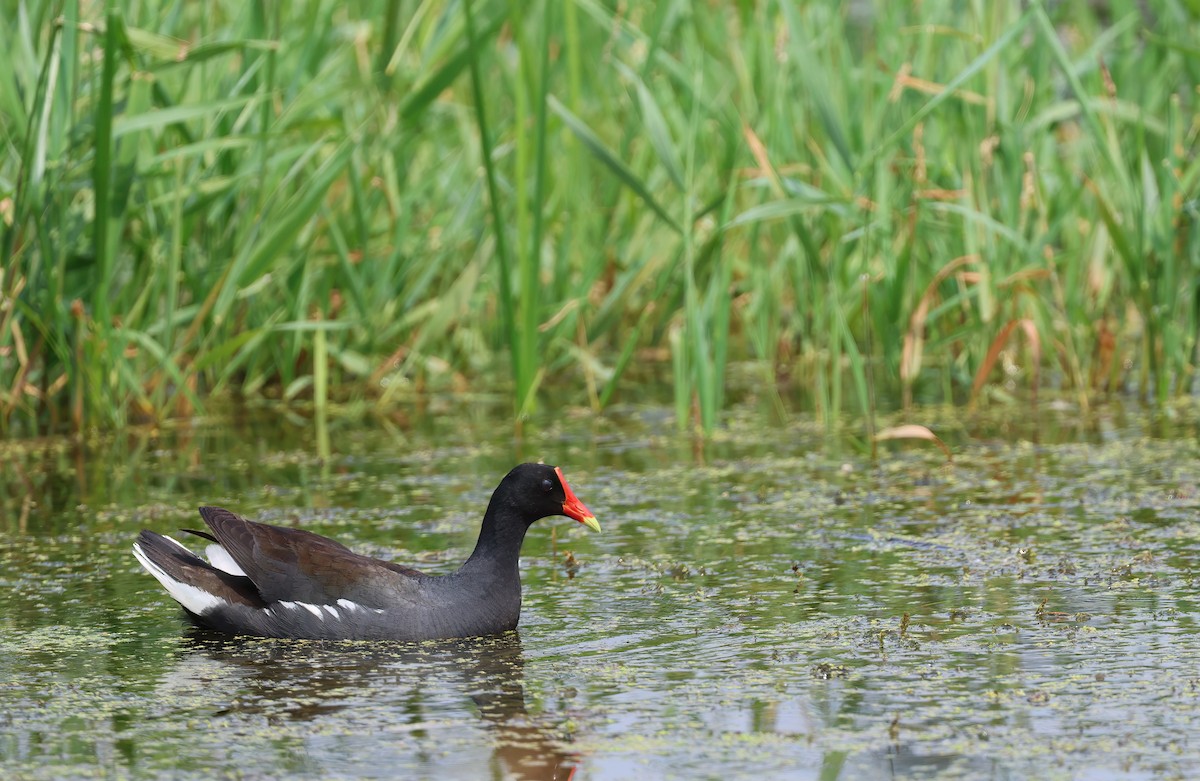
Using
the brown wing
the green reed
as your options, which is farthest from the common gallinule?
the green reed

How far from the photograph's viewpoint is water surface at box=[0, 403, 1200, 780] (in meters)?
3.64

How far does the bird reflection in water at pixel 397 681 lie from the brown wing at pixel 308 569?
12cm

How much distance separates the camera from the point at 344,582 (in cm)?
470

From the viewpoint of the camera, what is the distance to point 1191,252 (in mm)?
6949

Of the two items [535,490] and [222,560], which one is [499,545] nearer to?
[535,490]

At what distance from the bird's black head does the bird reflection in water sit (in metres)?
0.40

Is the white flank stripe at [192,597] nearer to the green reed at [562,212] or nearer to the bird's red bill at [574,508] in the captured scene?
the bird's red bill at [574,508]

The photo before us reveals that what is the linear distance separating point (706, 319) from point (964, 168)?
4.44 ft

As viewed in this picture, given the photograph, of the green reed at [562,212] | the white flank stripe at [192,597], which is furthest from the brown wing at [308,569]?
A: the green reed at [562,212]

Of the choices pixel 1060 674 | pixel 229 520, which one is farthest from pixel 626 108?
pixel 1060 674

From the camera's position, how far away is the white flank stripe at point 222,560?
4.90 meters

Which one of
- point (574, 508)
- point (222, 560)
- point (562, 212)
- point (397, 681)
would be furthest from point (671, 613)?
point (562, 212)

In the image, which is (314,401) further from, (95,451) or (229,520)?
(229,520)

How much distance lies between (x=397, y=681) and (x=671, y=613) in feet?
2.79
